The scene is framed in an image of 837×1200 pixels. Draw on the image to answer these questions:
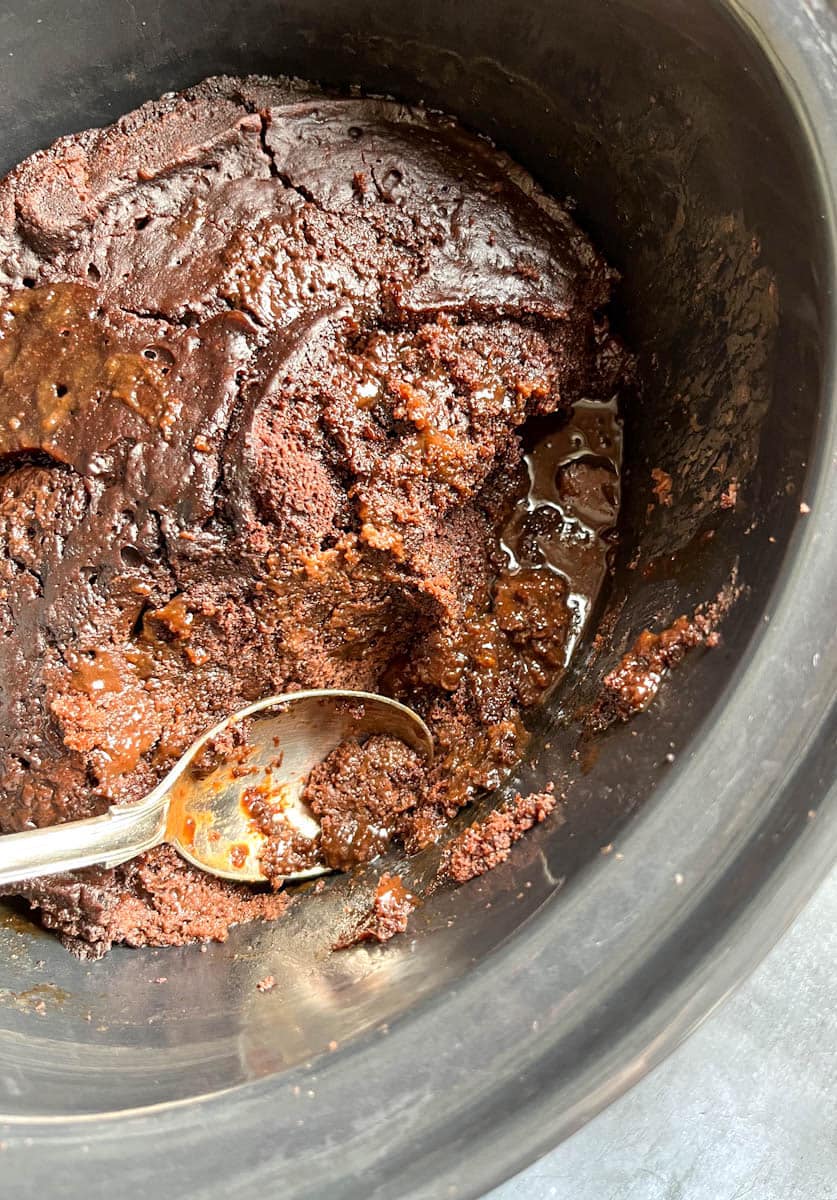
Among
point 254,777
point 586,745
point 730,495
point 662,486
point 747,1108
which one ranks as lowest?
point 254,777

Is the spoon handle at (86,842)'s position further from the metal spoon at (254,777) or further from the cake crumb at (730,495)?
the cake crumb at (730,495)

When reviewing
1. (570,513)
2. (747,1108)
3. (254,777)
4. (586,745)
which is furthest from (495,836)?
(747,1108)

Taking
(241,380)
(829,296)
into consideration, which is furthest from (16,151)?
(829,296)

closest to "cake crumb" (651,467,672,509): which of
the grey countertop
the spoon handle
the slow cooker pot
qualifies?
the slow cooker pot

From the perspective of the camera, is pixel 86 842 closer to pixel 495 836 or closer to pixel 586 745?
pixel 495 836

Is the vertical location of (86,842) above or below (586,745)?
below

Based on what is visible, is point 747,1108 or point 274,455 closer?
point 274,455
